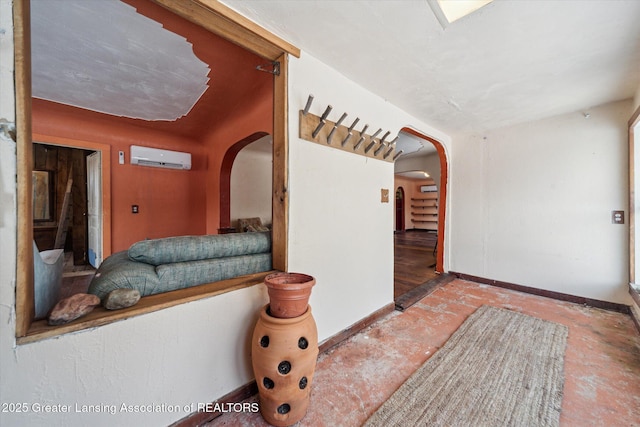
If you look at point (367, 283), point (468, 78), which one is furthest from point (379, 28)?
point (367, 283)

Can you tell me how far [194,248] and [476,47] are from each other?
81.8 inches

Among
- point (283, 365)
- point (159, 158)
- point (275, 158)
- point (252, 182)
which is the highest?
point (159, 158)

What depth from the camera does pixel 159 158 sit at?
3.39 meters

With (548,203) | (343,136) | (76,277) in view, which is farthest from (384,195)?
(76,277)

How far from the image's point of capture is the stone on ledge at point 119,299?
2.97 feet

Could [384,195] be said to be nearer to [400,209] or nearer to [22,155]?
[22,155]

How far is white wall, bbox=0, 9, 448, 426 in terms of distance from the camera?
74 cm

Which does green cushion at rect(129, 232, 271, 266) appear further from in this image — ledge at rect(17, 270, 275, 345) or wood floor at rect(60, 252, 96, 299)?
wood floor at rect(60, 252, 96, 299)

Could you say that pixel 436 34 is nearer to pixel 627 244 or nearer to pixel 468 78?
pixel 468 78

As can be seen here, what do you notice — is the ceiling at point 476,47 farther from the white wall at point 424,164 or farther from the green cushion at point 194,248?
the white wall at point 424,164

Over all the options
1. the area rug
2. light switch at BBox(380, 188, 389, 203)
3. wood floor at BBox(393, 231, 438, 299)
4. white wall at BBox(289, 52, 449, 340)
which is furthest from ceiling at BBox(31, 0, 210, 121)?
wood floor at BBox(393, 231, 438, 299)

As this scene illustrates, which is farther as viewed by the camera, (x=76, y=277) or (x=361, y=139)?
(x=76, y=277)

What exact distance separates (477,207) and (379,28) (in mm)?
2834

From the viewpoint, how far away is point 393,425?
109 centimetres
